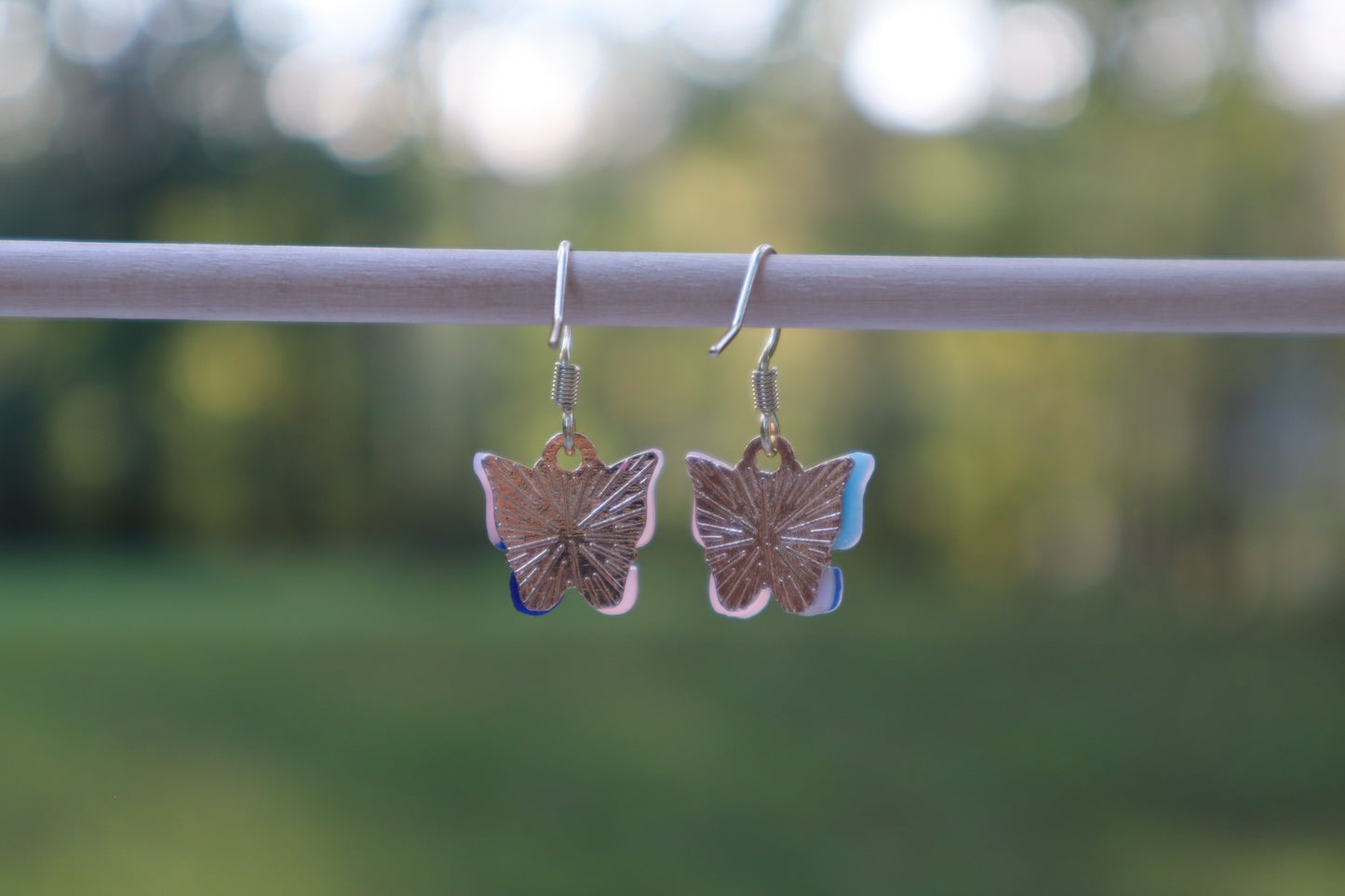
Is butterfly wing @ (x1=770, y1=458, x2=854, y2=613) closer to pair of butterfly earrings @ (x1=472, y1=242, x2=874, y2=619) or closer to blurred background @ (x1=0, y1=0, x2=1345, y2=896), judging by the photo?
pair of butterfly earrings @ (x1=472, y1=242, x2=874, y2=619)

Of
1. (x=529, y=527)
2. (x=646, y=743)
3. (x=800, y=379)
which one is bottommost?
(x=646, y=743)

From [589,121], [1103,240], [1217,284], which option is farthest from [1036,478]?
[1217,284]

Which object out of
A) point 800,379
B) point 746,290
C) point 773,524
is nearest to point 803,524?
point 773,524

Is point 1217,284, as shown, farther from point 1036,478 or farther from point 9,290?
point 1036,478

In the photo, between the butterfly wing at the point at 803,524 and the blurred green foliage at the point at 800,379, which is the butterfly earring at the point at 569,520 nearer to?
the butterfly wing at the point at 803,524

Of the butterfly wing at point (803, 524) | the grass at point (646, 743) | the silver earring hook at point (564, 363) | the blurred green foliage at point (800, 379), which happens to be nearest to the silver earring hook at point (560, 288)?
the silver earring hook at point (564, 363)

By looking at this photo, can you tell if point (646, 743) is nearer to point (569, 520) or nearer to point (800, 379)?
point (800, 379)
